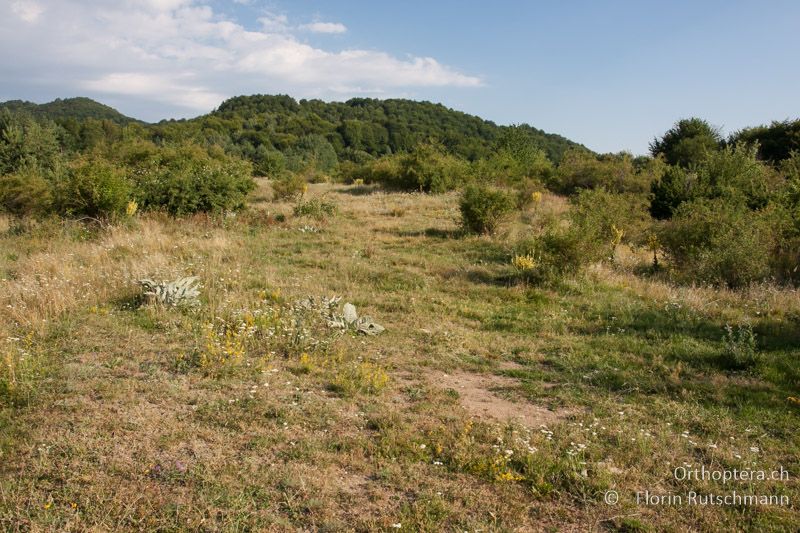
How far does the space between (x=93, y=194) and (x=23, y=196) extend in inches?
145

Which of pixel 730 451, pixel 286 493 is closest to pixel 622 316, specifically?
pixel 730 451

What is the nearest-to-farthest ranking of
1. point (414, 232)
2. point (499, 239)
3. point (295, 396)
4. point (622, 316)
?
point (295, 396) → point (622, 316) → point (499, 239) → point (414, 232)

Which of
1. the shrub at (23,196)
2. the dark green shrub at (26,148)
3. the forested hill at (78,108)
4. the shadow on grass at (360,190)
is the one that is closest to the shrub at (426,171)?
the shadow on grass at (360,190)

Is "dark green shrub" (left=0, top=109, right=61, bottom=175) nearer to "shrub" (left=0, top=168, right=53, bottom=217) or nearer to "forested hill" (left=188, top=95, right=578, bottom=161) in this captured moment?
"shrub" (left=0, top=168, right=53, bottom=217)

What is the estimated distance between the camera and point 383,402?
4.57 metres

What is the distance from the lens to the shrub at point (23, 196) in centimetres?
1353

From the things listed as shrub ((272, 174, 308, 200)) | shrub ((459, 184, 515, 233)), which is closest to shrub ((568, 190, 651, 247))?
shrub ((459, 184, 515, 233))

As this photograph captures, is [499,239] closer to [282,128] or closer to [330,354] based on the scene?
[330,354]

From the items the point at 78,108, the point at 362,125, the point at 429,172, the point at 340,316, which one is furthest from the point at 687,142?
the point at 78,108

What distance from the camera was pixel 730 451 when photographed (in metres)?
3.85

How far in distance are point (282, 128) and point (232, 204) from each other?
66.5 meters

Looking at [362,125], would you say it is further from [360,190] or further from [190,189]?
[190,189]

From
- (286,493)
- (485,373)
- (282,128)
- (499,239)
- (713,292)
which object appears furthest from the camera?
(282,128)

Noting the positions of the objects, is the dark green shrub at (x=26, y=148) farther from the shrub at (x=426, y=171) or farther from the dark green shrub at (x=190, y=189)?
the dark green shrub at (x=190, y=189)
